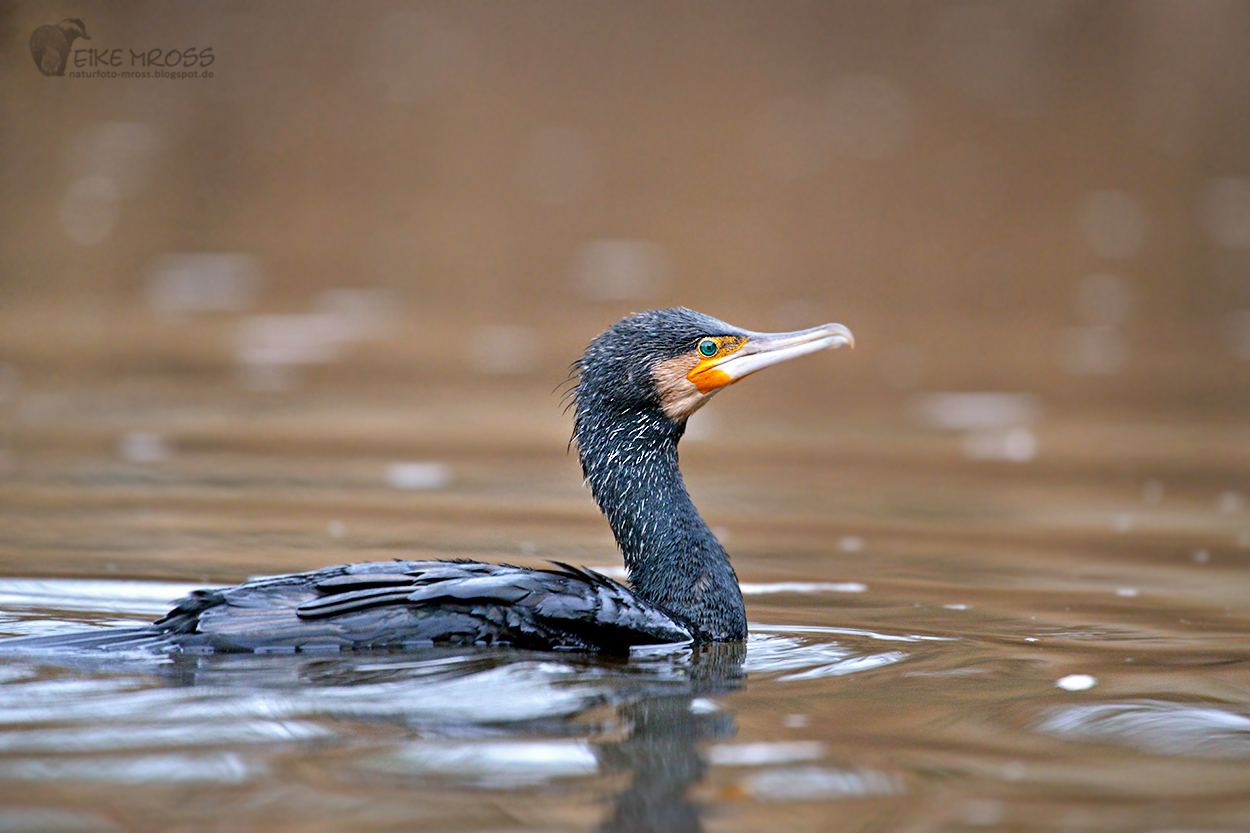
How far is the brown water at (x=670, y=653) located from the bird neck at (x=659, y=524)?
A: 8.8 inches

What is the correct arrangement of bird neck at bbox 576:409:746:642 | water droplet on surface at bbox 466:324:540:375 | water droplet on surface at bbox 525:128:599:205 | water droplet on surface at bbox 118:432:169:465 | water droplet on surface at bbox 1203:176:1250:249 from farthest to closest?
water droplet on surface at bbox 525:128:599:205, water droplet on surface at bbox 1203:176:1250:249, water droplet on surface at bbox 466:324:540:375, water droplet on surface at bbox 118:432:169:465, bird neck at bbox 576:409:746:642

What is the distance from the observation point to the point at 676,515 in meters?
6.37

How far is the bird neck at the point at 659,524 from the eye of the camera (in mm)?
6145

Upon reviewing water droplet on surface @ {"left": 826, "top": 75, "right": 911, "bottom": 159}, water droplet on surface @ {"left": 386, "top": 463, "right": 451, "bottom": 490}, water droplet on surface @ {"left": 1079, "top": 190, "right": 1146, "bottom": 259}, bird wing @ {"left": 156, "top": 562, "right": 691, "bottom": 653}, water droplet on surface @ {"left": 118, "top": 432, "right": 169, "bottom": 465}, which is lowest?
bird wing @ {"left": 156, "top": 562, "right": 691, "bottom": 653}

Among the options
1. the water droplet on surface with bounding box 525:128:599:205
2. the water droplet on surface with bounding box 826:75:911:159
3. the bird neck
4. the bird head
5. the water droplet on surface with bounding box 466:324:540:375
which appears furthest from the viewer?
the water droplet on surface with bounding box 826:75:911:159

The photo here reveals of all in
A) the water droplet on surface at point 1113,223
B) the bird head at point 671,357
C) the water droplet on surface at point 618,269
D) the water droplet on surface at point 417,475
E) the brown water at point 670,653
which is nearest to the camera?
the brown water at point 670,653

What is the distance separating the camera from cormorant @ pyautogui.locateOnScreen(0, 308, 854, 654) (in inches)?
217

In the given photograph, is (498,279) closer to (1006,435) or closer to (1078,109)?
(1006,435)

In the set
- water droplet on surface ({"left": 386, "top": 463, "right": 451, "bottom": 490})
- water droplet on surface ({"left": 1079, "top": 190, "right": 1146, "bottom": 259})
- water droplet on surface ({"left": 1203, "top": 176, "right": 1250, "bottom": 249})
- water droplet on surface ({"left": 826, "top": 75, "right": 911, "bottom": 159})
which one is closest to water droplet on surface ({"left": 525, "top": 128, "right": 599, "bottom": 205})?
water droplet on surface ({"left": 826, "top": 75, "right": 911, "bottom": 159})

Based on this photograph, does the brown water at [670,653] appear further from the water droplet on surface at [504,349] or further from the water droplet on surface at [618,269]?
the water droplet on surface at [618,269]

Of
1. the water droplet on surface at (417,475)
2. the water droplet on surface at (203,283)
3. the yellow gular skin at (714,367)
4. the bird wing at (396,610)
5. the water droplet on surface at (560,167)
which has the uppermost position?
the water droplet on surface at (560,167)

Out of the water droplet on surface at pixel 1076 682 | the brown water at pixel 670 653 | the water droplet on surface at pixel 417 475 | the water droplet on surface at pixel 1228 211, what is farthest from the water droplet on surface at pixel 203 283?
the water droplet on surface at pixel 1228 211

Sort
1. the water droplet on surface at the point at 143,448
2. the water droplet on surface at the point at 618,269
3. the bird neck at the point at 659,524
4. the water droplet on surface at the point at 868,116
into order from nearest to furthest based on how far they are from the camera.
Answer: the bird neck at the point at 659,524
the water droplet on surface at the point at 143,448
the water droplet on surface at the point at 618,269
the water droplet on surface at the point at 868,116

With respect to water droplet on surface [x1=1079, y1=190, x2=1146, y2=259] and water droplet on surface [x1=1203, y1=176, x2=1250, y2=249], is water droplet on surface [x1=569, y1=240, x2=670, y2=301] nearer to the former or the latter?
water droplet on surface [x1=1079, y1=190, x2=1146, y2=259]
